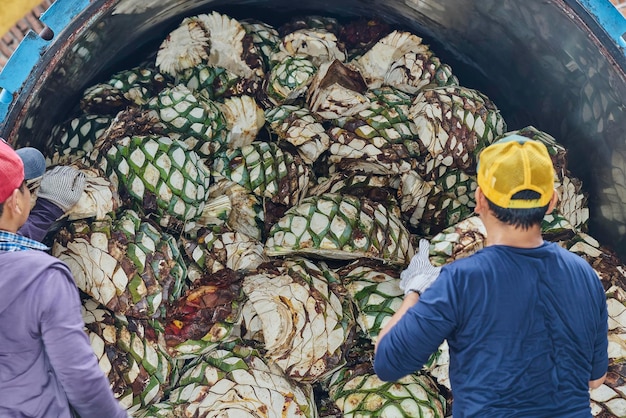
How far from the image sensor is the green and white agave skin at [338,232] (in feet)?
6.66

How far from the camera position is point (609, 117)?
1.92 metres

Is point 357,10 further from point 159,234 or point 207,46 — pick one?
point 159,234

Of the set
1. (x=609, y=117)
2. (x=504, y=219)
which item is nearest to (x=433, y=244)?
(x=504, y=219)

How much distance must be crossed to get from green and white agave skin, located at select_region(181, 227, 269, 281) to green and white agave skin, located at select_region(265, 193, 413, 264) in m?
0.07

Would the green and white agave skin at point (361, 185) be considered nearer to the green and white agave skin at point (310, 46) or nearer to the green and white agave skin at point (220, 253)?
the green and white agave skin at point (220, 253)

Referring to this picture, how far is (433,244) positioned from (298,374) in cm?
58

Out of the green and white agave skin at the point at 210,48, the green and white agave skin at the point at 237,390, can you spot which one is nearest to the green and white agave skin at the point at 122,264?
the green and white agave skin at the point at 237,390

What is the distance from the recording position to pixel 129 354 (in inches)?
72.1

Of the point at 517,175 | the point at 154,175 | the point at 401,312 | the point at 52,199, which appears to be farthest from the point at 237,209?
the point at 517,175

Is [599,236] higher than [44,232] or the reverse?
the reverse

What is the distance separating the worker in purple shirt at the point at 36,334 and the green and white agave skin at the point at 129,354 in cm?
41

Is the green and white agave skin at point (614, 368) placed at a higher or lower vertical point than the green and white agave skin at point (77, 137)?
lower

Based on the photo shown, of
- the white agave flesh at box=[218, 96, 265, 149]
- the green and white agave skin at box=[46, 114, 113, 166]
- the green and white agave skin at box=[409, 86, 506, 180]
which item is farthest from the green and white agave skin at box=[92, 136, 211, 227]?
the green and white agave skin at box=[409, 86, 506, 180]


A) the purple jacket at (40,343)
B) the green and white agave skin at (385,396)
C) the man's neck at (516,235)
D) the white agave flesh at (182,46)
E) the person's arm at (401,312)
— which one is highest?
the man's neck at (516,235)
